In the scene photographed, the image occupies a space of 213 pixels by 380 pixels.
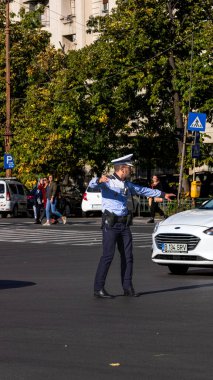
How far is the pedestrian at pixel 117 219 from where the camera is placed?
49.6 feet

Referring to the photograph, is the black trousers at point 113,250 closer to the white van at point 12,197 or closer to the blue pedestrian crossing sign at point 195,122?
the blue pedestrian crossing sign at point 195,122

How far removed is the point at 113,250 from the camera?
1510cm

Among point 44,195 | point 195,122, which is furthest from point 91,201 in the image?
point 195,122

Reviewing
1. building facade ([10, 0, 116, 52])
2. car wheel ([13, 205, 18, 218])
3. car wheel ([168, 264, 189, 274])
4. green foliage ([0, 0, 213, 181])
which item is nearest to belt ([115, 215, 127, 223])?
car wheel ([168, 264, 189, 274])

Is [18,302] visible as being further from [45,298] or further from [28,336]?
[28,336]

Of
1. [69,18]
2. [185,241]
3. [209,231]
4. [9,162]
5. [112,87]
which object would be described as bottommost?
[185,241]

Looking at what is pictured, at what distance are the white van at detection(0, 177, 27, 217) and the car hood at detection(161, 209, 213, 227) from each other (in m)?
35.6

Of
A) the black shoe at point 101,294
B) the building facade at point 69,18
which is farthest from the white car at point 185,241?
the building facade at point 69,18

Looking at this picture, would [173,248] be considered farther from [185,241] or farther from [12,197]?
[12,197]

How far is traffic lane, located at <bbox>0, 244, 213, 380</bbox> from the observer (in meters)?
9.14

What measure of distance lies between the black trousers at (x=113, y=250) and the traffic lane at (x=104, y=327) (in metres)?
0.31

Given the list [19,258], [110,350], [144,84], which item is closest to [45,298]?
[110,350]

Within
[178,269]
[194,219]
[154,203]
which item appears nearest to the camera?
[194,219]

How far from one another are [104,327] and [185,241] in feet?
→ 22.1
